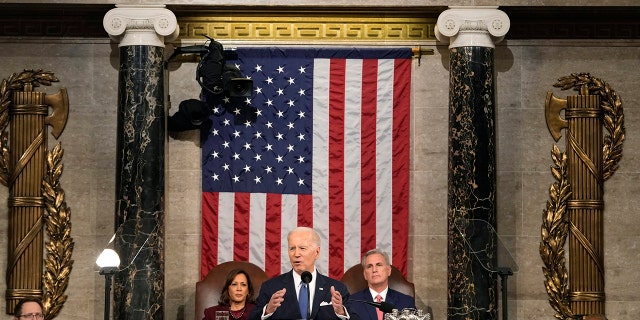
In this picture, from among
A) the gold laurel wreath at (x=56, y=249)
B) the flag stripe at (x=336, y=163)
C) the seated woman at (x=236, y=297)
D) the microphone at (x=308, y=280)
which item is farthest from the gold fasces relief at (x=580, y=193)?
the gold laurel wreath at (x=56, y=249)

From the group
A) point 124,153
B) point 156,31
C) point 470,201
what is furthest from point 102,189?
point 470,201

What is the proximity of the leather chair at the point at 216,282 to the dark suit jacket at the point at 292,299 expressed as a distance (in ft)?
7.18

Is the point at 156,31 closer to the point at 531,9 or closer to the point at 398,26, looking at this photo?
the point at 398,26

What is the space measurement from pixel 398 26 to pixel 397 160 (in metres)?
1.54

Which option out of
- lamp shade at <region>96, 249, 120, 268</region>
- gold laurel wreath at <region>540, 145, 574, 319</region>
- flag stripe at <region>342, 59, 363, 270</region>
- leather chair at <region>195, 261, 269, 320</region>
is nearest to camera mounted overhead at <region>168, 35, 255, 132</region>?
flag stripe at <region>342, 59, 363, 270</region>

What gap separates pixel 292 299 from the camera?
32.4 feet

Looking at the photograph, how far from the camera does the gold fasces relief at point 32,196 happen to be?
13.1 m

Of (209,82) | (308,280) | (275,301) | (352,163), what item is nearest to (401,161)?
(352,163)

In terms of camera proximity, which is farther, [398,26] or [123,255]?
[398,26]

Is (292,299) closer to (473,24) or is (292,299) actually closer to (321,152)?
(321,152)

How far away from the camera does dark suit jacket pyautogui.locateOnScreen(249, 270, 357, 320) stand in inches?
381

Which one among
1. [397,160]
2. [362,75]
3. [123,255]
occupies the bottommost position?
[123,255]

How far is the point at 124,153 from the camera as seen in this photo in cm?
1261

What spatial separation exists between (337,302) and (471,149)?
3777 millimetres
